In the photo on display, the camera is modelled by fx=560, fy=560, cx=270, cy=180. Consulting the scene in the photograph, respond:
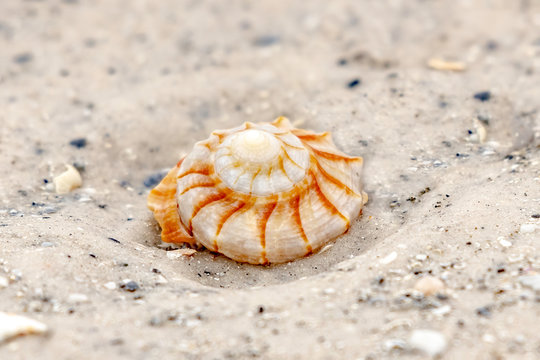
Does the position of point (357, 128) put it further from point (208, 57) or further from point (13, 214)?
point (13, 214)

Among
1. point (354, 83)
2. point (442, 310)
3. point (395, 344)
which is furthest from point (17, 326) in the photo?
point (354, 83)

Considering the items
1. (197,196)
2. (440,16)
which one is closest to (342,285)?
(197,196)

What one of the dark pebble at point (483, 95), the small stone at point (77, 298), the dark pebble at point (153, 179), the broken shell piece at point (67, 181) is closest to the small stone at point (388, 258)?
the small stone at point (77, 298)

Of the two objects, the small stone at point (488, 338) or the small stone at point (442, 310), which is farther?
the small stone at point (442, 310)

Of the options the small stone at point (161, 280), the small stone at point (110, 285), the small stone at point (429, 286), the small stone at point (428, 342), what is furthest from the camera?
the small stone at point (161, 280)

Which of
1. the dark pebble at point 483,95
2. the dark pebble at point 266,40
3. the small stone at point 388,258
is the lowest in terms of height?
the small stone at point 388,258

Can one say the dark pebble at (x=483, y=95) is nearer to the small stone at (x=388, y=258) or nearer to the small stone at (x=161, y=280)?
the small stone at (x=388, y=258)
